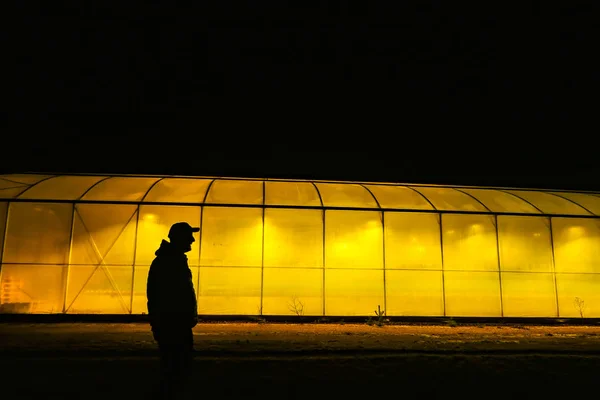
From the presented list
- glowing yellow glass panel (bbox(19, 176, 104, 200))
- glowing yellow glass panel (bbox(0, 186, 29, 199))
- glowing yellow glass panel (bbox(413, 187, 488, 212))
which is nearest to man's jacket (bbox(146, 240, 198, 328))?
glowing yellow glass panel (bbox(19, 176, 104, 200))

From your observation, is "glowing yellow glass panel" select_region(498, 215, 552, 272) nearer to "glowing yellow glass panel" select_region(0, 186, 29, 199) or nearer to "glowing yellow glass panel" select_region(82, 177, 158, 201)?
"glowing yellow glass panel" select_region(82, 177, 158, 201)

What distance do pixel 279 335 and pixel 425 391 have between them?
516 centimetres

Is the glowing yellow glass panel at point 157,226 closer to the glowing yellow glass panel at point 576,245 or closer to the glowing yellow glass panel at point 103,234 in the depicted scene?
the glowing yellow glass panel at point 103,234

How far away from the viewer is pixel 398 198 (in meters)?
15.4

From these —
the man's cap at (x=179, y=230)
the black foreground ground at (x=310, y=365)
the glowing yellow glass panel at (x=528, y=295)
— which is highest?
the man's cap at (x=179, y=230)

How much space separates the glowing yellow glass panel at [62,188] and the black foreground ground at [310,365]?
15.9 feet

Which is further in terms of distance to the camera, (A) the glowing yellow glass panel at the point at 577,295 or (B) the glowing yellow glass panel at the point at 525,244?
(B) the glowing yellow glass panel at the point at 525,244

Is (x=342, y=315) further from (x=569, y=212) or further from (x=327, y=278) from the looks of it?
(x=569, y=212)

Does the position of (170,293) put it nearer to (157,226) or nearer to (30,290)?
(157,226)

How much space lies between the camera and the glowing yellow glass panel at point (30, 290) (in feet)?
41.5

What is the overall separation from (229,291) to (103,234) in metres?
4.36

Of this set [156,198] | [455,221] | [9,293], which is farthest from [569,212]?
[9,293]

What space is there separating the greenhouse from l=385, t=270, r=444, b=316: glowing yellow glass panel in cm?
3

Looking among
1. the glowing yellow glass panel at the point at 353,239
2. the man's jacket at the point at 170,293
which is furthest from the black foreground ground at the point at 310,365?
the glowing yellow glass panel at the point at 353,239
